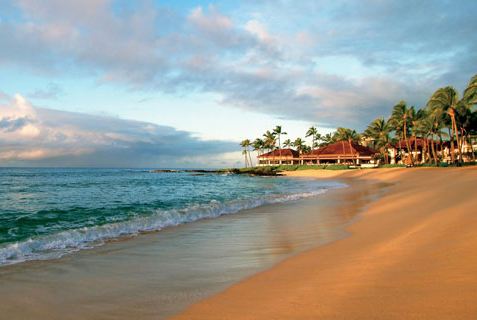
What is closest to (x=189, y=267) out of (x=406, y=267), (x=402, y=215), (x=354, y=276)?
(x=354, y=276)

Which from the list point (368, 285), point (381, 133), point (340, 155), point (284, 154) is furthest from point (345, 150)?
point (368, 285)

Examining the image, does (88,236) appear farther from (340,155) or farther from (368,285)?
(340,155)

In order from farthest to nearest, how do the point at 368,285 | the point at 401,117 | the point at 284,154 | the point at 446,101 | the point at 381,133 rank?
1. the point at 284,154
2. the point at 381,133
3. the point at 401,117
4. the point at 446,101
5. the point at 368,285

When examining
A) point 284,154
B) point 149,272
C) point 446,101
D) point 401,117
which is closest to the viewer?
point 149,272

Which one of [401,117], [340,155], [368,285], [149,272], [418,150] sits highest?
[401,117]

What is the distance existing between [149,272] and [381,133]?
235 ft

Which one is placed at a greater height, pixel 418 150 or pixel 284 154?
pixel 284 154

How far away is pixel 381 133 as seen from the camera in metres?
69.8

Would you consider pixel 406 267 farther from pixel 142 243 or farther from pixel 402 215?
pixel 402 215

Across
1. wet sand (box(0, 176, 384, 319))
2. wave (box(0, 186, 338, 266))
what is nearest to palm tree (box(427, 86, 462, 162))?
wave (box(0, 186, 338, 266))

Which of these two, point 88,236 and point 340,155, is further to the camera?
point 340,155

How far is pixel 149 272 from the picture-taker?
5.77 meters

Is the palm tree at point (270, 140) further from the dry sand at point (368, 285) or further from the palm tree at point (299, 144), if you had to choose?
the dry sand at point (368, 285)

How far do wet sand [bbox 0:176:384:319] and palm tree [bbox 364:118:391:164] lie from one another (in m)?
65.3
